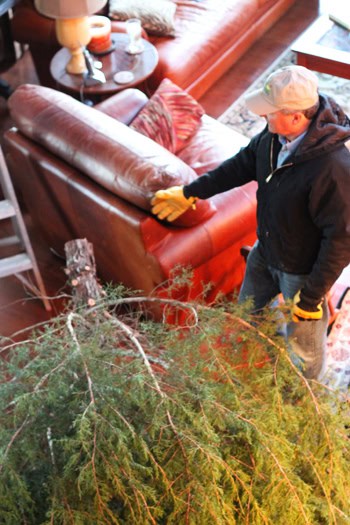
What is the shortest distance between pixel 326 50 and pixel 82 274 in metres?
2.12

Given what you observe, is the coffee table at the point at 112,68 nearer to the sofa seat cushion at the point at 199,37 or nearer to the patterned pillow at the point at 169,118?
the sofa seat cushion at the point at 199,37

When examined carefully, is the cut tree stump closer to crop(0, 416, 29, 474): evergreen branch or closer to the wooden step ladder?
the wooden step ladder

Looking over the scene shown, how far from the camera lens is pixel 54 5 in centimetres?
337

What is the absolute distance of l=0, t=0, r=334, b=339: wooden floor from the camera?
3.22 metres

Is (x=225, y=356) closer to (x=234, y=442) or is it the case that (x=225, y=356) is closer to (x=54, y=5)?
(x=234, y=442)

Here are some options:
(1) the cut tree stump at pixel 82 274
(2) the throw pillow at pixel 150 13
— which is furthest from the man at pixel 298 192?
(2) the throw pillow at pixel 150 13

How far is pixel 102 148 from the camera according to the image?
2701 millimetres

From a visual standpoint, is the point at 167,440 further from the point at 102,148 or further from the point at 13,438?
the point at 102,148

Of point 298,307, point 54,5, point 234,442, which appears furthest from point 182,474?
point 54,5

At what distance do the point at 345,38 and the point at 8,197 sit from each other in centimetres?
217

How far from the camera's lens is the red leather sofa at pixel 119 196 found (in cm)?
263

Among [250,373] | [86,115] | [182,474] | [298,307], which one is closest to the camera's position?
[182,474]

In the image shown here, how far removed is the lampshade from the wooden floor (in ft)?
3.52

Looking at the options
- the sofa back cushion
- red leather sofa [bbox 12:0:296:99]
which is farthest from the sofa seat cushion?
the sofa back cushion
